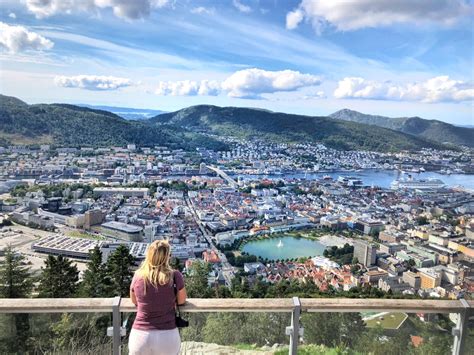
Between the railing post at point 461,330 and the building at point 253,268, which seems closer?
the railing post at point 461,330

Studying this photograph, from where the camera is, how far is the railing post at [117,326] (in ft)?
3.70

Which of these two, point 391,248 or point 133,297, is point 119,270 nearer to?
point 133,297

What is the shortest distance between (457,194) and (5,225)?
26.6 m

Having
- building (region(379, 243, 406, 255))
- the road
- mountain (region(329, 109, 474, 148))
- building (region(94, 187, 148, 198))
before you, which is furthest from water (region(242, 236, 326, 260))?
mountain (region(329, 109, 474, 148))

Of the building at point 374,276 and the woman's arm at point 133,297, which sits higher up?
the woman's arm at point 133,297

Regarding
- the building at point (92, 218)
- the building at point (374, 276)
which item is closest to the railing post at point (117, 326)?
the building at point (374, 276)

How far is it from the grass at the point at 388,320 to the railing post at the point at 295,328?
0.23 metres

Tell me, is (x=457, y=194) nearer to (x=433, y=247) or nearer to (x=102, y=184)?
(x=433, y=247)

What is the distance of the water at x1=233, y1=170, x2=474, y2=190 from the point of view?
107ft

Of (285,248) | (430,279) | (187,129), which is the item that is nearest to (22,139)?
(187,129)

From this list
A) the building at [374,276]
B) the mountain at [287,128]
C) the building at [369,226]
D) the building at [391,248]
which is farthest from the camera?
the mountain at [287,128]

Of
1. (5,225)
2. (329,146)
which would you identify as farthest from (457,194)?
(5,225)

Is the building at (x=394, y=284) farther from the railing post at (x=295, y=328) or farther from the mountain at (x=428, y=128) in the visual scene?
the mountain at (x=428, y=128)

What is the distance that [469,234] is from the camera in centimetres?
1741
